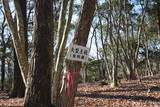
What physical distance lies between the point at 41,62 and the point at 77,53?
1.28 metres

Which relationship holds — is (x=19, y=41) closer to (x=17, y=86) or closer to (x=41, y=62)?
(x=41, y=62)

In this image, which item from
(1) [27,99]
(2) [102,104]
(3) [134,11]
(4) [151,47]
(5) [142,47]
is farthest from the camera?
(4) [151,47]

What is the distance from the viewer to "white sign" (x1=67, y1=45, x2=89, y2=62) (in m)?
4.82

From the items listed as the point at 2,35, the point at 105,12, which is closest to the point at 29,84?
the point at 105,12

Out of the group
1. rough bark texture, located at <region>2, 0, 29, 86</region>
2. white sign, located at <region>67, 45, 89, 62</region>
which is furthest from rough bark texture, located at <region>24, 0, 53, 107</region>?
rough bark texture, located at <region>2, 0, 29, 86</region>

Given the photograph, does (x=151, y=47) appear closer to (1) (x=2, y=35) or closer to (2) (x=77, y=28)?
(1) (x=2, y=35)

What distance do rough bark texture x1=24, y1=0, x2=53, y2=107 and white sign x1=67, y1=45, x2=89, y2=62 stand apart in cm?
123

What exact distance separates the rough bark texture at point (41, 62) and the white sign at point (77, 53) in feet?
4.05

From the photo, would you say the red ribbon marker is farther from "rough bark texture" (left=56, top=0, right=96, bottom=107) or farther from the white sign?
the white sign

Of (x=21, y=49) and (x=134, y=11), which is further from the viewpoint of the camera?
(x=134, y=11)

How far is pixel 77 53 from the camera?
16.0ft

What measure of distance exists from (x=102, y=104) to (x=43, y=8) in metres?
4.21

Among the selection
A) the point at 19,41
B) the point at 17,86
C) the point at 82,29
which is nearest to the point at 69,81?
the point at 82,29

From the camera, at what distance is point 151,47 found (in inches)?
1598
